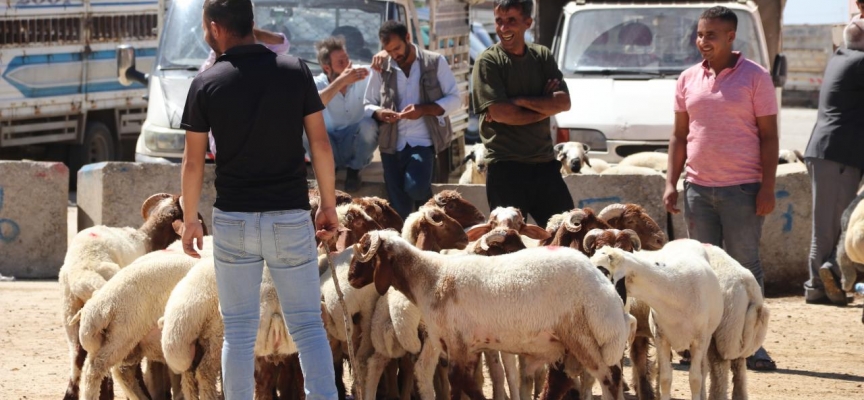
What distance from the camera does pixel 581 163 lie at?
12430 millimetres

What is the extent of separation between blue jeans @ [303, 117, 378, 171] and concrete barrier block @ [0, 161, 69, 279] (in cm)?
290

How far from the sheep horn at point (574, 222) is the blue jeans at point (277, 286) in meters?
2.16

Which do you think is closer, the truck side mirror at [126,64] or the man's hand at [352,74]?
the man's hand at [352,74]

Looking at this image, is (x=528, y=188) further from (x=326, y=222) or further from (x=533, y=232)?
(x=326, y=222)

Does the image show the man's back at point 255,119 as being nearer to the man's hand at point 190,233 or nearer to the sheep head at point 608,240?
the man's hand at point 190,233

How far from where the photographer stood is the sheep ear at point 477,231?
7.80 metres

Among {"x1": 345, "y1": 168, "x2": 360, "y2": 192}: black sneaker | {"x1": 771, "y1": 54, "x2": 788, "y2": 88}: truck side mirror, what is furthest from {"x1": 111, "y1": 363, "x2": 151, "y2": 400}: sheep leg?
{"x1": 771, "y1": 54, "x2": 788, "y2": 88}: truck side mirror

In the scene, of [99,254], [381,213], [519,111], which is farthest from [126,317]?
[519,111]

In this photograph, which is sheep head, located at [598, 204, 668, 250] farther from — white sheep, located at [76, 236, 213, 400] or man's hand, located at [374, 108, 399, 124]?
white sheep, located at [76, 236, 213, 400]

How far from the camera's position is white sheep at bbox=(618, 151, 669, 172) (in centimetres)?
1302

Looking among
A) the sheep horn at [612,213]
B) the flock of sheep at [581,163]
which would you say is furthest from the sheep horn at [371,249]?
→ the flock of sheep at [581,163]

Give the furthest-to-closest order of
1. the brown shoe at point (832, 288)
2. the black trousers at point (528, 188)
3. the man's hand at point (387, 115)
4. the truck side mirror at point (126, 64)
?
the truck side mirror at point (126, 64) < the brown shoe at point (832, 288) < the man's hand at point (387, 115) < the black trousers at point (528, 188)

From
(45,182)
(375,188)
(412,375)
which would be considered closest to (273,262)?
(412,375)

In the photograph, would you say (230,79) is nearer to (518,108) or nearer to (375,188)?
(518,108)
